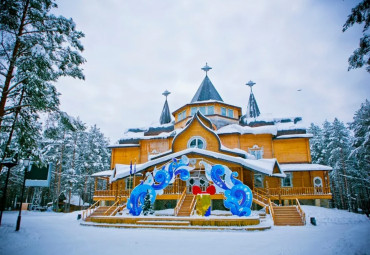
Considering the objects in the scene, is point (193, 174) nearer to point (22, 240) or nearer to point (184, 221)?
point (184, 221)

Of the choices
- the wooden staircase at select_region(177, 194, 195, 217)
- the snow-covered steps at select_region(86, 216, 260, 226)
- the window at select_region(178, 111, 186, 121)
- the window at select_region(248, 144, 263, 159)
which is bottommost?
the snow-covered steps at select_region(86, 216, 260, 226)

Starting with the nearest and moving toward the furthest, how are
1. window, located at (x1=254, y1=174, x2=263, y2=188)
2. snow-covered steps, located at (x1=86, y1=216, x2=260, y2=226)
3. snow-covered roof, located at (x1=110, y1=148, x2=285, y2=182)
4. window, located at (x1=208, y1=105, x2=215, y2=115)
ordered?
snow-covered steps, located at (x1=86, y1=216, x2=260, y2=226), snow-covered roof, located at (x1=110, y1=148, x2=285, y2=182), window, located at (x1=254, y1=174, x2=263, y2=188), window, located at (x1=208, y1=105, x2=215, y2=115)

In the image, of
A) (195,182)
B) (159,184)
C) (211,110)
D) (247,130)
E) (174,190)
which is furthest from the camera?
(211,110)

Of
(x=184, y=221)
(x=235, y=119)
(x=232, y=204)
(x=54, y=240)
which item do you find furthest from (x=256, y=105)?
(x=54, y=240)

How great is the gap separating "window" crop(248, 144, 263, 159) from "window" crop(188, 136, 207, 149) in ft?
20.6

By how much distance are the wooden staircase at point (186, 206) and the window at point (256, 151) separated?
1047 centimetres

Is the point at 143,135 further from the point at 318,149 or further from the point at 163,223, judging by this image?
the point at 318,149

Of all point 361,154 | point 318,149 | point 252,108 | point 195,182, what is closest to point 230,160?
point 195,182

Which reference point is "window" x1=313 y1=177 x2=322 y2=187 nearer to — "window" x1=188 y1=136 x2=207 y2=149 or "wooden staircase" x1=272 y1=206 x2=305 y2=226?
"wooden staircase" x1=272 y1=206 x2=305 y2=226

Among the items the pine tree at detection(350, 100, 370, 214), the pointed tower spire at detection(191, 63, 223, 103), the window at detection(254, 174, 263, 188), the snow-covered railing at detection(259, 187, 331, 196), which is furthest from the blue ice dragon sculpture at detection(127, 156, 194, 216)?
the pointed tower spire at detection(191, 63, 223, 103)

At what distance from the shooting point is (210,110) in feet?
96.7

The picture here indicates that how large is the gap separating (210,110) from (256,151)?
277 inches

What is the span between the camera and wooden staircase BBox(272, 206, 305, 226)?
48.6ft

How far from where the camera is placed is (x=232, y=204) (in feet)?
48.4
